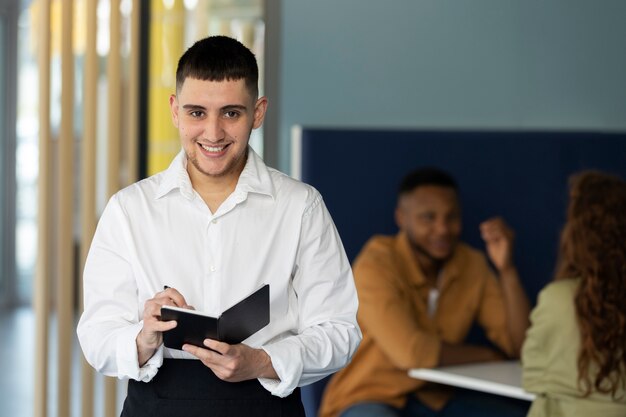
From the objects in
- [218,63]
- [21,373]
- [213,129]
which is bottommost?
[21,373]

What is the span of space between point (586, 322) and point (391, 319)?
33.5 inches

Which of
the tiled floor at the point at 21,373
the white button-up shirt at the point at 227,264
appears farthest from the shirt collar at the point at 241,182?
the tiled floor at the point at 21,373

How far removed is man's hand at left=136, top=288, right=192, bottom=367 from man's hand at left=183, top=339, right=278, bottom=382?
2.1 inches

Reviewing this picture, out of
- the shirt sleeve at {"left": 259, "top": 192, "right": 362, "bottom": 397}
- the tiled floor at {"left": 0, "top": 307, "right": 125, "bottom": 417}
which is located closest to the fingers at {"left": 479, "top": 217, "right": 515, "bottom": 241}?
the tiled floor at {"left": 0, "top": 307, "right": 125, "bottom": 417}

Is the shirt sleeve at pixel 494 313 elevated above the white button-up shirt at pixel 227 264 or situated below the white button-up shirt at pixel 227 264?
below

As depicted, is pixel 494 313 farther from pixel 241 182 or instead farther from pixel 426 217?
pixel 241 182

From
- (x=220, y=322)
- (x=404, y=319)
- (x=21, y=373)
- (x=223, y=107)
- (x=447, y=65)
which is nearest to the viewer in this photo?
(x=220, y=322)

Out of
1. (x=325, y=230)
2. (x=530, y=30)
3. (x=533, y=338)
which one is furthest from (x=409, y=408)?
(x=325, y=230)

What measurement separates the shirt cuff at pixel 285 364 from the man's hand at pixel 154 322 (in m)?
0.17

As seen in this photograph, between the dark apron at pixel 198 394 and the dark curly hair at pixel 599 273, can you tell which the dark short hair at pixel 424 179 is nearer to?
the dark curly hair at pixel 599 273

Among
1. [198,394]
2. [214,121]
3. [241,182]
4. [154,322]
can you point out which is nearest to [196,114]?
A: [214,121]

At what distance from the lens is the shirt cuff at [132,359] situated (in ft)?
5.79

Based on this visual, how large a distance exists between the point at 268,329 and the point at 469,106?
114 inches

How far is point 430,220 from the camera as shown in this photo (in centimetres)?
423
